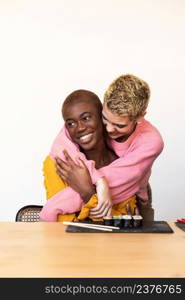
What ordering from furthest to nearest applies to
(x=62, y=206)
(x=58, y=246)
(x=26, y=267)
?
(x=62, y=206) → (x=58, y=246) → (x=26, y=267)

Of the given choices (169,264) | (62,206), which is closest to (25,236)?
(62,206)

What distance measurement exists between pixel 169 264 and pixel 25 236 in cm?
44

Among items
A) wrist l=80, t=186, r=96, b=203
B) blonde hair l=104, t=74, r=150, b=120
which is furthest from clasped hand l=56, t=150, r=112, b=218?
→ blonde hair l=104, t=74, r=150, b=120

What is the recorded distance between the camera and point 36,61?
10.2 ft

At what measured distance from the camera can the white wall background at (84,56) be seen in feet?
10.2

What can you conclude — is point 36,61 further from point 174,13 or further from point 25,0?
point 174,13

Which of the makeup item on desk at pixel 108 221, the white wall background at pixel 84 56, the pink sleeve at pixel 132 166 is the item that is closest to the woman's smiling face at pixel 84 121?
the pink sleeve at pixel 132 166

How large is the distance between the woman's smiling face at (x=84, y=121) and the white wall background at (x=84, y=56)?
4.99ft

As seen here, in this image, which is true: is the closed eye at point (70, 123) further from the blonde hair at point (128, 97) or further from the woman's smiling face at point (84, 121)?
the blonde hair at point (128, 97)

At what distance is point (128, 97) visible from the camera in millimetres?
1512

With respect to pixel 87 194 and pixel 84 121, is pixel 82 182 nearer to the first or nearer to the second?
pixel 87 194

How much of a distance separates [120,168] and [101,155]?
136 millimetres

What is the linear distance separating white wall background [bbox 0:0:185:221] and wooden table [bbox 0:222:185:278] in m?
1.82

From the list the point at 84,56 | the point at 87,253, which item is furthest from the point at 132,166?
the point at 84,56
